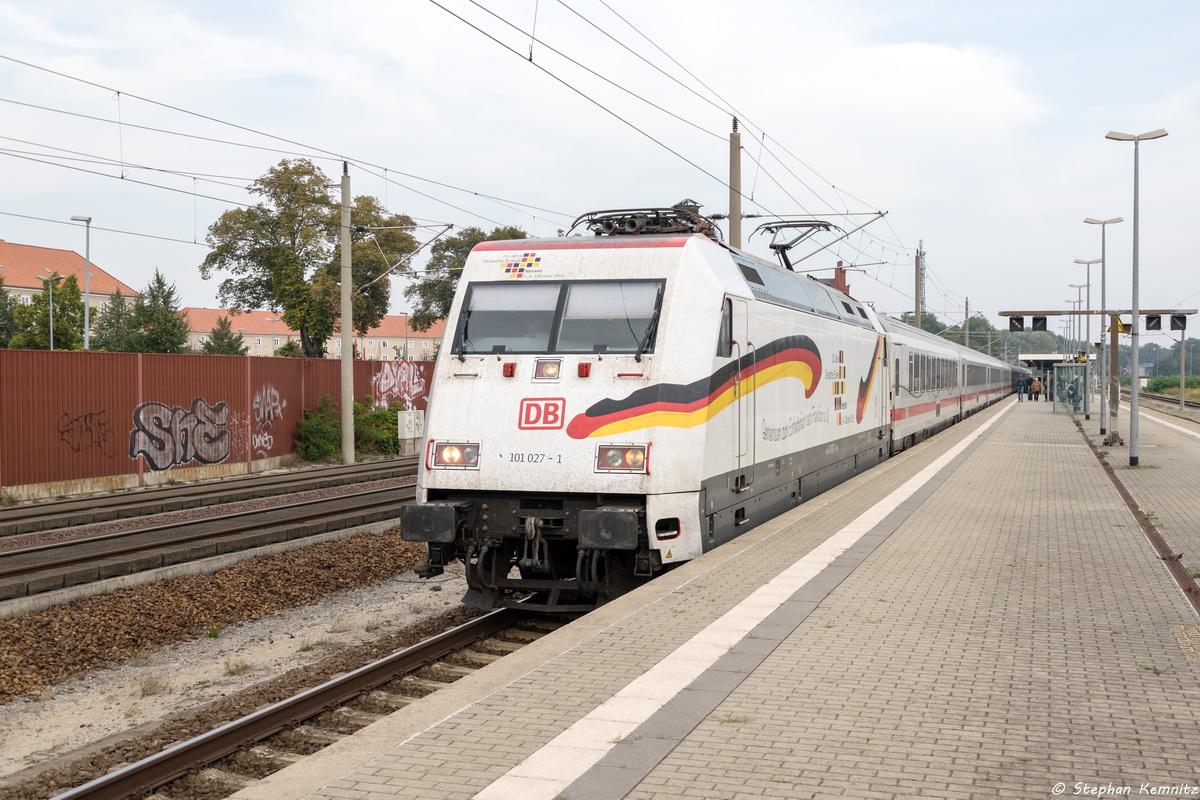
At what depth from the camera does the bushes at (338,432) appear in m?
26.2

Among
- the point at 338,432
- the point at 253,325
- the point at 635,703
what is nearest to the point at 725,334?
the point at 635,703

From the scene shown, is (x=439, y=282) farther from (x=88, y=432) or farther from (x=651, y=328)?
(x=651, y=328)

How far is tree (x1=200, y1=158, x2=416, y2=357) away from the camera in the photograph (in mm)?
51156

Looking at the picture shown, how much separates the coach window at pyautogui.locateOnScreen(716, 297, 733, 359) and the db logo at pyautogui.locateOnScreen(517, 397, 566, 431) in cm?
163

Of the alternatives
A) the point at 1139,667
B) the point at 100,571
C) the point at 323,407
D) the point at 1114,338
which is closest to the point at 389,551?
the point at 100,571

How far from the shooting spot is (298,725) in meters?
6.74

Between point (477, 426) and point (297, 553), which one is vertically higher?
point (477, 426)

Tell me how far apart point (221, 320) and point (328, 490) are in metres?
50.3

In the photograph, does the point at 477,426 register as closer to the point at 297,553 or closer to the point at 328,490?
the point at 297,553

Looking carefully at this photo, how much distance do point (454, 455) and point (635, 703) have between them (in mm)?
4042

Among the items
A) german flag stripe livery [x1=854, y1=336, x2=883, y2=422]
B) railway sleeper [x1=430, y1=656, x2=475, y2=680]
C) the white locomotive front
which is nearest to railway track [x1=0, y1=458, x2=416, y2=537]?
the white locomotive front

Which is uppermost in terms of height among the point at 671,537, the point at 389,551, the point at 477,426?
the point at 477,426

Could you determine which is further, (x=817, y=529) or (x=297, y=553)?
(x=297, y=553)

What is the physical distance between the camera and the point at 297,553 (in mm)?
12984
